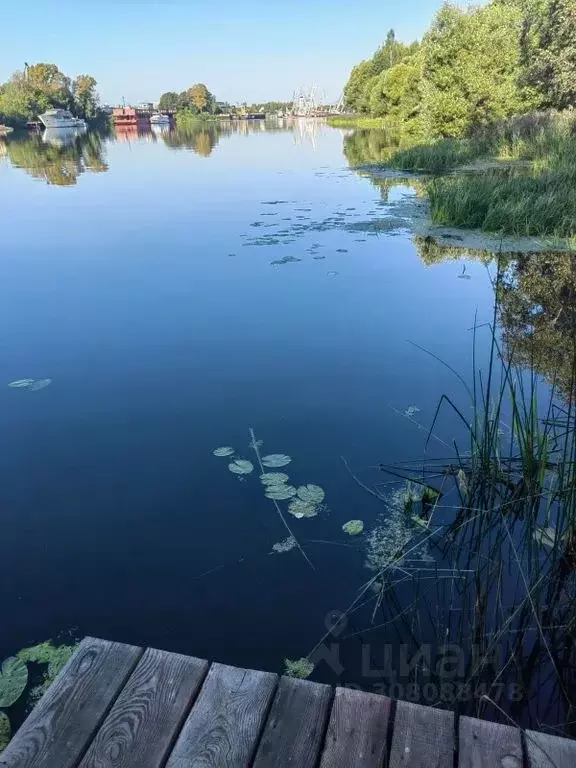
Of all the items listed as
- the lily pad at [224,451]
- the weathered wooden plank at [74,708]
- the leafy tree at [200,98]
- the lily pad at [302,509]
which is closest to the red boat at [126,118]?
the leafy tree at [200,98]

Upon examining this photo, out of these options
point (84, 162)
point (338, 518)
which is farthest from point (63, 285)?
point (84, 162)

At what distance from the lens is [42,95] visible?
176 feet

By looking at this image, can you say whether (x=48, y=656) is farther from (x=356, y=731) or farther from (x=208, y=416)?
(x=208, y=416)

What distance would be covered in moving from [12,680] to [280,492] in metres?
1.31

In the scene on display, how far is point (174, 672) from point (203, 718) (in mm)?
151

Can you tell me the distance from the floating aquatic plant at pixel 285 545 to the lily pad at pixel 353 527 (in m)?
0.24

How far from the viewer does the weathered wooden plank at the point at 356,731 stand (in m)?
1.14

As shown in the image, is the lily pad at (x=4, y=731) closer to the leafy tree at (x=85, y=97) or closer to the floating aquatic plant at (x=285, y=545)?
the floating aquatic plant at (x=285, y=545)

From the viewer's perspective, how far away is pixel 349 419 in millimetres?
3125

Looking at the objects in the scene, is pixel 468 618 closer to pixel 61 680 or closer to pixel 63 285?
pixel 61 680

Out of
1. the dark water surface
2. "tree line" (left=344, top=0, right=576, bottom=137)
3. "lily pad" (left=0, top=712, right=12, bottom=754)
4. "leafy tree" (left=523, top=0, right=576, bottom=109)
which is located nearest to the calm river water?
the dark water surface

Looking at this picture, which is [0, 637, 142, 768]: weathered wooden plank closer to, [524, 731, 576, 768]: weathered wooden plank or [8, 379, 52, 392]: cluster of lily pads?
[524, 731, 576, 768]: weathered wooden plank

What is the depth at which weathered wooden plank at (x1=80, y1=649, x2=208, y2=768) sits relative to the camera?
3.78 ft

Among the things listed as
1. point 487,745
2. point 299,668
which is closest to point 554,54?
point 299,668
